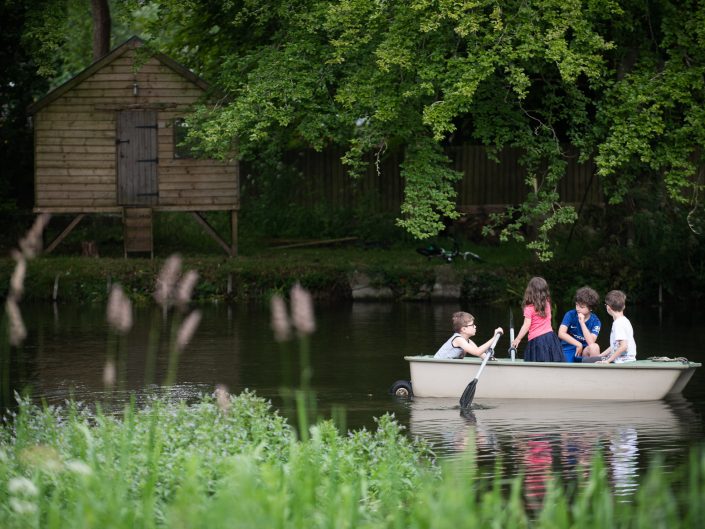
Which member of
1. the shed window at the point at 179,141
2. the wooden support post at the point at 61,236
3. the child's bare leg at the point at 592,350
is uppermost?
the shed window at the point at 179,141

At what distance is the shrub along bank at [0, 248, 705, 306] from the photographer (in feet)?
91.2

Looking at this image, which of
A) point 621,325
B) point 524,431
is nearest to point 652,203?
point 621,325

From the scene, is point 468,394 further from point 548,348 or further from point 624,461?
point 624,461

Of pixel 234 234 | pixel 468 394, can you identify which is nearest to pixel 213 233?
pixel 234 234

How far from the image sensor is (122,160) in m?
31.5

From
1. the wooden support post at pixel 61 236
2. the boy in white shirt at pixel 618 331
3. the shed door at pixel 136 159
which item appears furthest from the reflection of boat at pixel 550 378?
the wooden support post at pixel 61 236

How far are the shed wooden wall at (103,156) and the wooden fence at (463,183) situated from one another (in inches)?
205

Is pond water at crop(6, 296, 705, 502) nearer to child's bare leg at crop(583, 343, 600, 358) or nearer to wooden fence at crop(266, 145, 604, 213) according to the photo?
child's bare leg at crop(583, 343, 600, 358)

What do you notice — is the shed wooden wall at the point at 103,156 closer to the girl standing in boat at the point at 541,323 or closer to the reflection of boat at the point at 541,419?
the girl standing in boat at the point at 541,323

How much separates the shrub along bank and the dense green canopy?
11.5 feet

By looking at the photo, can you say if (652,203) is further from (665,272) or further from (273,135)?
→ (273,135)

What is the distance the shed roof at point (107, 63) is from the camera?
30.5 m

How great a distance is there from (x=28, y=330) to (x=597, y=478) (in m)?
18.2

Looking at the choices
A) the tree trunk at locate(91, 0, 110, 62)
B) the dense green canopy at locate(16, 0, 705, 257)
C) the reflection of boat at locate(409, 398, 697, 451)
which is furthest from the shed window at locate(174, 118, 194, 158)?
the reflection of boat at locate(409, 398, 697, 451)
